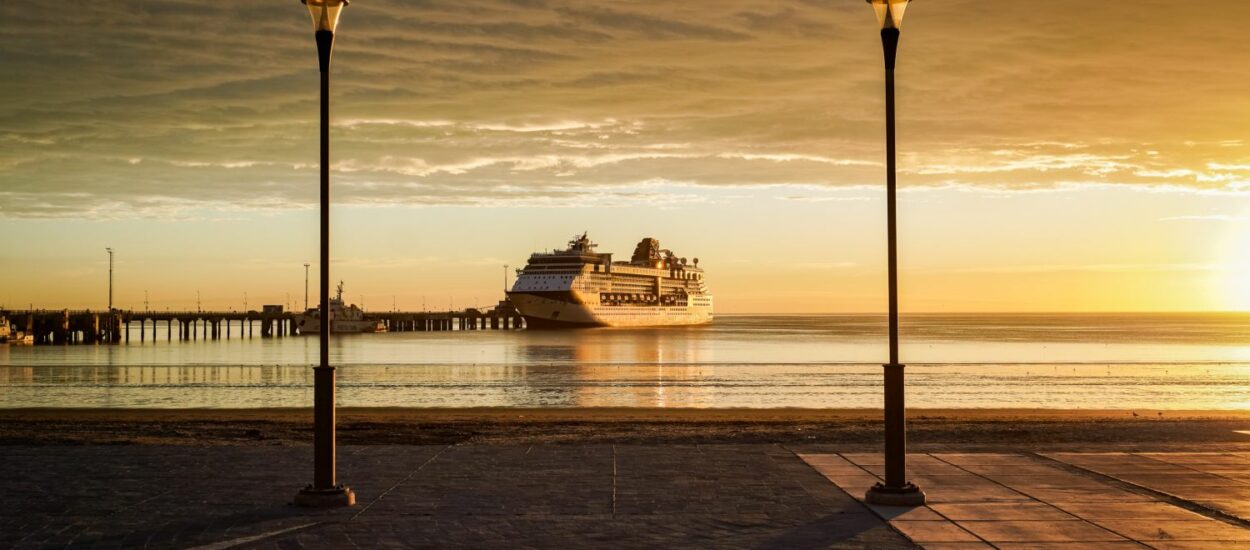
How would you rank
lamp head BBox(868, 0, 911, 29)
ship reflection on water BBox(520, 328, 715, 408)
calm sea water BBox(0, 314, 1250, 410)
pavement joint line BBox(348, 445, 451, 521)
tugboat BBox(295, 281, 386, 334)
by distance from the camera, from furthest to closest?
1. tugboat BBox(295, 281, 386, 334)
2. ship reflection on water BBox(520, 328, 715, 408)
3. calm sea water BBox(0, 314, 1250, 410)
4. lamp head BBox(868, 0, 911, 29)
5. pavement joint line BBox(348, 445, 451, 521)

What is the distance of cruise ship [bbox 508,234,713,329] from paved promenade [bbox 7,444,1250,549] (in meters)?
98.1

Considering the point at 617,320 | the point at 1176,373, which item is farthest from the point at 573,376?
the point at 617,320


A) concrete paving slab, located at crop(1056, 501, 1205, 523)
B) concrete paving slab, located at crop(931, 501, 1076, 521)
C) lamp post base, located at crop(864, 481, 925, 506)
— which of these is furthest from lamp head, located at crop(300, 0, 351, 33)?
concrete paving slab, located at crop(1056, 501, 1205, 523)

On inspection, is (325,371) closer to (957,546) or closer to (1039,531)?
(957,546)

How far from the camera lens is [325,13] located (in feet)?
26.0

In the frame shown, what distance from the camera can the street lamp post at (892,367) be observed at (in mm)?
7879

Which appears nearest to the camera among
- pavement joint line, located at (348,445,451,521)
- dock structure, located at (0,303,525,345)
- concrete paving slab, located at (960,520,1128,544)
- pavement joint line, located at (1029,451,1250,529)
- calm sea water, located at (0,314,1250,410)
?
concrete paving slab, located at (960,520,1128,544)

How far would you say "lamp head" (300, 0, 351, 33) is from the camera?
25.9ft

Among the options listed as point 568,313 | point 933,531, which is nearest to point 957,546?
point 933,531

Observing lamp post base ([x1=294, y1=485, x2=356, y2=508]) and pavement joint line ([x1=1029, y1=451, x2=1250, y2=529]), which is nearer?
pavement joint line ([x1=1029, y1=451, x2=1250, y2=529])

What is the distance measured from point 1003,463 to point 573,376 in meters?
29.0

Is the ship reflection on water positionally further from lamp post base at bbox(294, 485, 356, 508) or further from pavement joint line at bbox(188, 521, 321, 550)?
pavement joint line at bbox(188, 521, 321, 550)

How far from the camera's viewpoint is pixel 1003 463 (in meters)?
9.91

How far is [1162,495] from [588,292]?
102 meters
